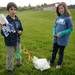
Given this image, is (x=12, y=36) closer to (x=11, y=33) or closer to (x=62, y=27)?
(x=11, y=33)

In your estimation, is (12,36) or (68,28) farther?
(68,28)

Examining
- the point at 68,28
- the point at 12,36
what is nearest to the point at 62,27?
the point at 68,28

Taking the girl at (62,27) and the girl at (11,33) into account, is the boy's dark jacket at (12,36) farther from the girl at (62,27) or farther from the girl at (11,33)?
the girl at (62,27)

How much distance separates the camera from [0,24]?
7469 mm

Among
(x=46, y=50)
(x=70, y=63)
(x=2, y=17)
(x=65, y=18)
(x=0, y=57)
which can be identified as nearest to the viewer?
(x=2, y=17)

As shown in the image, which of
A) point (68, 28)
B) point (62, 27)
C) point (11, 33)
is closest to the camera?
point (11, 33)

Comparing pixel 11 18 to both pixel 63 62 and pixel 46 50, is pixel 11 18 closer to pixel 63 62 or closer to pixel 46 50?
pixel 63 62

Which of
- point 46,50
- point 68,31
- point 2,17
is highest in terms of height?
point 2,17

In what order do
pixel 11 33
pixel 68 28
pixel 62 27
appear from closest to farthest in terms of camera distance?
pixel 11 33 → pixel 68 28 → pixel 62 27

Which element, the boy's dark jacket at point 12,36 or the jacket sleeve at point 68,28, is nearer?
the boy's dark jacket at point 12,36

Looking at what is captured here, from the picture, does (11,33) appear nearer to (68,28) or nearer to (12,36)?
(12,36)

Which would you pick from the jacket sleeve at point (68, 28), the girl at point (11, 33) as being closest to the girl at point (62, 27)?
the jacket sleeve at point (68, 28)

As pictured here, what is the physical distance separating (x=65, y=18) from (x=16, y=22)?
1.32m

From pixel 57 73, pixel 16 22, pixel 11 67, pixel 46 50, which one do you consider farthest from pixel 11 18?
pixel 46 50
